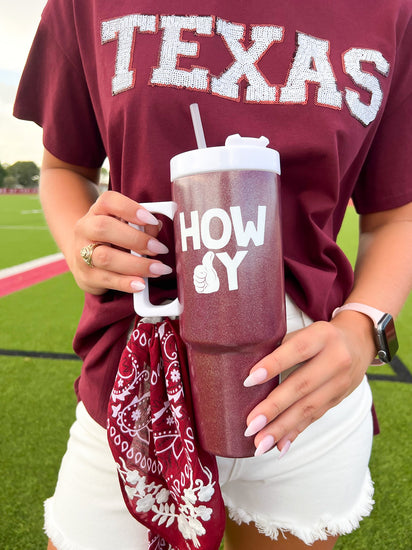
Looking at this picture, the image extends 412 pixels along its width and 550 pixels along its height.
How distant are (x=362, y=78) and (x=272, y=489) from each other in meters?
0.55

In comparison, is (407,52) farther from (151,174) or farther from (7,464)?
(7,464)

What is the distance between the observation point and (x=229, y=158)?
0.40 metres

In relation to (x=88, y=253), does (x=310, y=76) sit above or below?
above

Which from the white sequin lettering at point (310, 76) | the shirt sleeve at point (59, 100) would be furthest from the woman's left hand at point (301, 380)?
the shirt sleeve at point (59, 100)

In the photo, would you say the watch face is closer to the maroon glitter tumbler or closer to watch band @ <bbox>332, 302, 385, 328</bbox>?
watch band @ <bbox>332, 302, 385, 328</bbox>

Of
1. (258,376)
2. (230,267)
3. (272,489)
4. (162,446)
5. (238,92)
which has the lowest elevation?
(272,489)

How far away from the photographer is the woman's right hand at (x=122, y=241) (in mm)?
452

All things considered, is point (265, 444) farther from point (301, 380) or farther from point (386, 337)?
point (386, 337)

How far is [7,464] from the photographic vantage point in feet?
5.22

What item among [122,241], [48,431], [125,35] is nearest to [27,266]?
[48,431]

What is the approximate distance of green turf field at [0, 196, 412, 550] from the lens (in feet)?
4.47

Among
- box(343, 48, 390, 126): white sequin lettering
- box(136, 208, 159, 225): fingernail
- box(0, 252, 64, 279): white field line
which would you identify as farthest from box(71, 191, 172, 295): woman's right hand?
box(0, 252, 64, 279): white field line

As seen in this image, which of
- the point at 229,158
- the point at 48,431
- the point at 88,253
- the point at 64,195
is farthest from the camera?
the point at 48,431

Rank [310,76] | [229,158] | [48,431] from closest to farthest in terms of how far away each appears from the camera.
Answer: [229,158] < [310,76] < [48,431]
